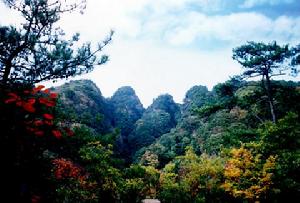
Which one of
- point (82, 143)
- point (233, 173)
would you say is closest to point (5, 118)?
point (82, 143)

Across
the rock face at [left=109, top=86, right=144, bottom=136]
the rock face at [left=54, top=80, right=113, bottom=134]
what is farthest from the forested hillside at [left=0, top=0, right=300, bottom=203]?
the rock face at [left=109, top=86, right=144, bottom=136]

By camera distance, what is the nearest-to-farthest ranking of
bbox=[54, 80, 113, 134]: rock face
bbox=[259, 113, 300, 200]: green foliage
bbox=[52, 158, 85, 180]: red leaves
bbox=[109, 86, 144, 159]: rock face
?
bbox=[52, 158, 85, 180]: red leaves, bbox=[259, 113, 300, 200]: green foliage, bbox=[54, 80, 113, 134]: rock face, bbox=[109, 86, 144, 159]: rock face

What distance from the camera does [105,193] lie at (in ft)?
49.8

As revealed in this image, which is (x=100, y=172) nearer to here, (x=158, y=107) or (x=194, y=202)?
(x=194, y=202)

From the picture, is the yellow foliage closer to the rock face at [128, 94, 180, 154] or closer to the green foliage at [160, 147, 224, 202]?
the green foliage at [160, 147, 224, 202]

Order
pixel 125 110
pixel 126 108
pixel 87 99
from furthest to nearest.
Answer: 1. pixel 126 108
2. pixel 125 110
3. pixel 87 99

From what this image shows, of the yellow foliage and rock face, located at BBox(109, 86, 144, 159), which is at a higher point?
rock face, located at BBox(109, 86, 144, 159)

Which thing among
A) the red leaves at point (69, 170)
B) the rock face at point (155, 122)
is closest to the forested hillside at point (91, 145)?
the red leaves at point (69, 170)

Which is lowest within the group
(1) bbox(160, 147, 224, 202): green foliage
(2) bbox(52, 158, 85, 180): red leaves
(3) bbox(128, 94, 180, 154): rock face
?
(1) bbox(160, 147, 224, 202): green foliage

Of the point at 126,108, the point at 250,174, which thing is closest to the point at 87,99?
the point at 126,108

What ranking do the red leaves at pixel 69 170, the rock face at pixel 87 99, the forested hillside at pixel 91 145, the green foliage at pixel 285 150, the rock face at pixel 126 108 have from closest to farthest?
the forested hillside at pixel 91 145
the red leaves at pixel 69 170
the green foliage at pixel 285 150
the rock face at pixel 87 99
the rock face at pixel 126 108

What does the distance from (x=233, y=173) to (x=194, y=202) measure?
5.00m

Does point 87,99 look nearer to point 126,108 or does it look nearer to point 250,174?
point 126,108

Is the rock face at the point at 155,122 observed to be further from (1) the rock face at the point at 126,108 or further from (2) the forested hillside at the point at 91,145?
(2) the forested hillside at the point at 91,145
